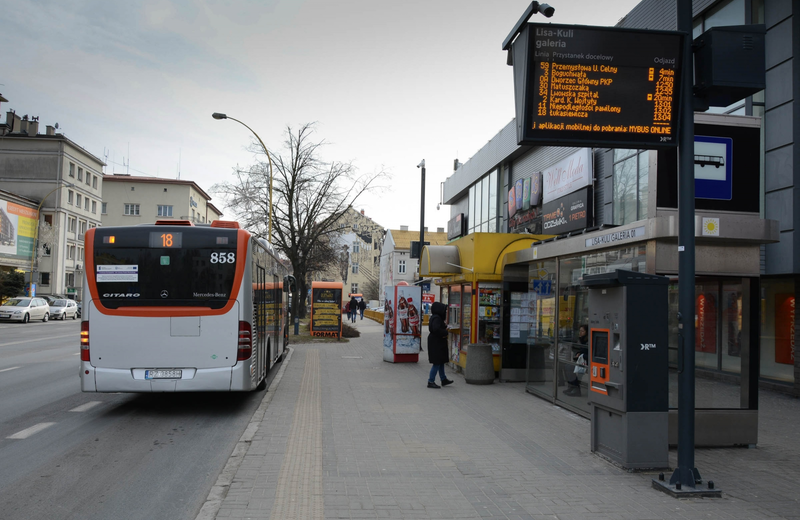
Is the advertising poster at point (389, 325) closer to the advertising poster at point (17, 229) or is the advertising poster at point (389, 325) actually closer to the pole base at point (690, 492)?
the pole base at point (690, 492)

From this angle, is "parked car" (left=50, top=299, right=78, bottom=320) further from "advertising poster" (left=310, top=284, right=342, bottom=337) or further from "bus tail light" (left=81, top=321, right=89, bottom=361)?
"bus tail light" (left=81, top=321, right=89, bottom=361)

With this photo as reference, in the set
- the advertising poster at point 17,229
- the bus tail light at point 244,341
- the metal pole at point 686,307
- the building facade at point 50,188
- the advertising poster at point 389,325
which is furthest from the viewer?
the building facade at point 50,188

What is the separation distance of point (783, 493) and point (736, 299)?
2.94 metres

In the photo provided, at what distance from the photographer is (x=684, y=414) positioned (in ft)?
19.7

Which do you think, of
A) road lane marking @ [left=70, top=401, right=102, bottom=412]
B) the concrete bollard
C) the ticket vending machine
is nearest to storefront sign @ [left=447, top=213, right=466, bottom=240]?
the concrete bollard

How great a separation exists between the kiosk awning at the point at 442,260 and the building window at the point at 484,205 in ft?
33.3

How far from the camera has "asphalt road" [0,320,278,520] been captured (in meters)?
5.27

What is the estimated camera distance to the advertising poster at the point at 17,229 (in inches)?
1865

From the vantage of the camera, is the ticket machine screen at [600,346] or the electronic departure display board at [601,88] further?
the ticket machine screen at [600,346]

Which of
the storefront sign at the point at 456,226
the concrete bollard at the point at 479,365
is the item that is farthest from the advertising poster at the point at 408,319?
the storefront sign at the point at 456,226

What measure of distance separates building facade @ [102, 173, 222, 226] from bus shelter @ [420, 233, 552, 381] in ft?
226

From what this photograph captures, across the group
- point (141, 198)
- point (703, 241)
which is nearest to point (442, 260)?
point (703, 241)

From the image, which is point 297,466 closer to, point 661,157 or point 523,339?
point 661,157

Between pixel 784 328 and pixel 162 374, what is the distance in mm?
13217
